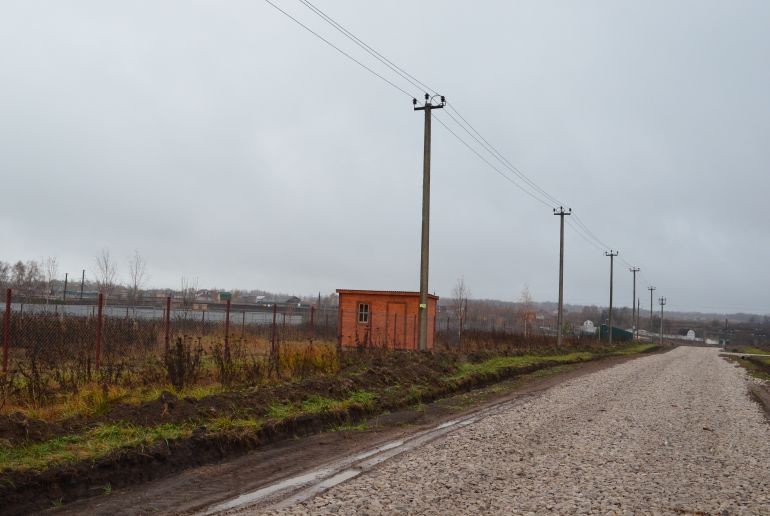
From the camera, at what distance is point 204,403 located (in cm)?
993

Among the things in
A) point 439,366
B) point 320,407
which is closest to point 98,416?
point 320,407

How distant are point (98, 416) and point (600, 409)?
9310mm

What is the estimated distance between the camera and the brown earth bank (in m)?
6.42

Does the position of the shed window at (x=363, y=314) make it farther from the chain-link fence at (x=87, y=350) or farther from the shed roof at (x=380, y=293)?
the chain-link fence at (x=87, y=350)

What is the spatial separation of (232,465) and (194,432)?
0.75 metres

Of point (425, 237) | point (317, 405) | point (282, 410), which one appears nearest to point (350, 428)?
point (317, 405)

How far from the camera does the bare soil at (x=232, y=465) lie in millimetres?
6391

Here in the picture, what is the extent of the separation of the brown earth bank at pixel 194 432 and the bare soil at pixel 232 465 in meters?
0.02

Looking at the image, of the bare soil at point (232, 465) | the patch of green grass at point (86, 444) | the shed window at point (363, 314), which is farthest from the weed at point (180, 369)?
the shed window at point (363, 314)

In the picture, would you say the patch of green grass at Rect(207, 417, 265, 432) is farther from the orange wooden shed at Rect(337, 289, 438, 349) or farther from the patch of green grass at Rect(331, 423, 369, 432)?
the orange wooden shed at Rect(337, 289, 438, 349)

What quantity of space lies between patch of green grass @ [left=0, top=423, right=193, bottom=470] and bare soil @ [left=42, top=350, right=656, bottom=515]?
0.30 meters

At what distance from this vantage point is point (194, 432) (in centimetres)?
843

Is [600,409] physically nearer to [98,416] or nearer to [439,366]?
[439,366]

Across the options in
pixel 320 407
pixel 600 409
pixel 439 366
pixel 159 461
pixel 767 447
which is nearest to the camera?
pixel 159 461
